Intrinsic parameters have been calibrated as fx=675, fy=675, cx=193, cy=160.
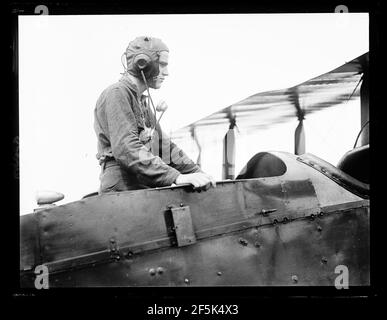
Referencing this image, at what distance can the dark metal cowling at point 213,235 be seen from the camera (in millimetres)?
3314

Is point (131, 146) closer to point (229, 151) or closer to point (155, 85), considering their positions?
point (155, 85)

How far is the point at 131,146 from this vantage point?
339cm

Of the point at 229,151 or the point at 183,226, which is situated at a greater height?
the point at 229,151

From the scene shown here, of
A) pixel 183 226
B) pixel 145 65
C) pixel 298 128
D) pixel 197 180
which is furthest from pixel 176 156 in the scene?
pixel 298 128

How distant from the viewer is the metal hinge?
3348mm

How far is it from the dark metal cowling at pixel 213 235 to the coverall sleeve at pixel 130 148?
79 millimetres

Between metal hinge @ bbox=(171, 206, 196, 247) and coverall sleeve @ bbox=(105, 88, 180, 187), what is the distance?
0.16 meters

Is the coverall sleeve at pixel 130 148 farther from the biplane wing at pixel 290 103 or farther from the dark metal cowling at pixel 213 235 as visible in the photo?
the biplane wing at pixel 290 103

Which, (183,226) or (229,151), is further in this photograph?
(229,151)

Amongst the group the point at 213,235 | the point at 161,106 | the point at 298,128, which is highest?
the point at 161,106

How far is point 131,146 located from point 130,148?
0.4 inches

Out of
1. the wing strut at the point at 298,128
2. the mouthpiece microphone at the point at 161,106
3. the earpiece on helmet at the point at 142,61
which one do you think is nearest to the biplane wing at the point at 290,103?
the wing strut at the point at 298,128
